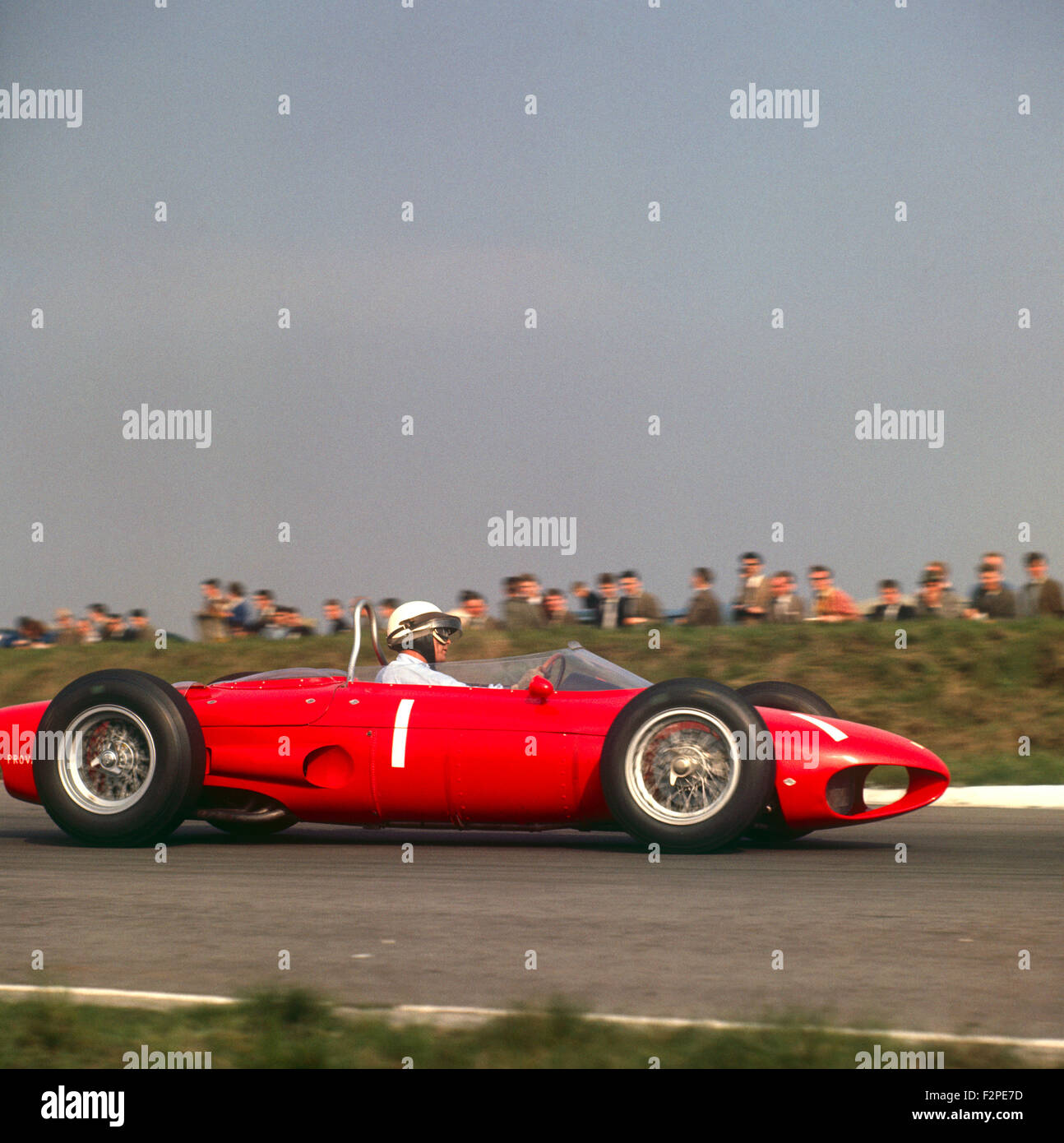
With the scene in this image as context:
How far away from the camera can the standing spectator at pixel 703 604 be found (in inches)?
595

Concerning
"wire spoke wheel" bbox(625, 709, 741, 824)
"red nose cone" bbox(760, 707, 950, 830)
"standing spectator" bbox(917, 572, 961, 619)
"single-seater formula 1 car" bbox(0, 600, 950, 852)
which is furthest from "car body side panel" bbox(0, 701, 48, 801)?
"standing spectator" bbox(917, 572, 961, 619)

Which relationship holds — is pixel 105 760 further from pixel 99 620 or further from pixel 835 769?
pixel 99 620

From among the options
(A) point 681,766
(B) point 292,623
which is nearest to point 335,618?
(B) point 292,623

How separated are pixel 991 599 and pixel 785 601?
183 cm

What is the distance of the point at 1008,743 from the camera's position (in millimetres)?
13797

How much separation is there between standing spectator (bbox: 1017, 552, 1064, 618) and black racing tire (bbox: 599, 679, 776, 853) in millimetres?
7580

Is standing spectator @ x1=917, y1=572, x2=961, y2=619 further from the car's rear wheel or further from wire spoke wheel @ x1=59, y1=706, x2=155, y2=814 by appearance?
wire spoke wheel @ x1=59, y1=706, x2=155, y2=814

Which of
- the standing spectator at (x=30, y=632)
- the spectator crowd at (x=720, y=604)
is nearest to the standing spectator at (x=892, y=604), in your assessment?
the spectator crowd at (x=720, y=604)

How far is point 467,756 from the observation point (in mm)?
7684

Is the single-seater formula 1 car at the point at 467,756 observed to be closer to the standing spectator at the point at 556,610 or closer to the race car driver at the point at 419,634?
the race car driver at the point at 419,634

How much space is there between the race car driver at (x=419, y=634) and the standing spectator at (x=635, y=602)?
6.35 m
